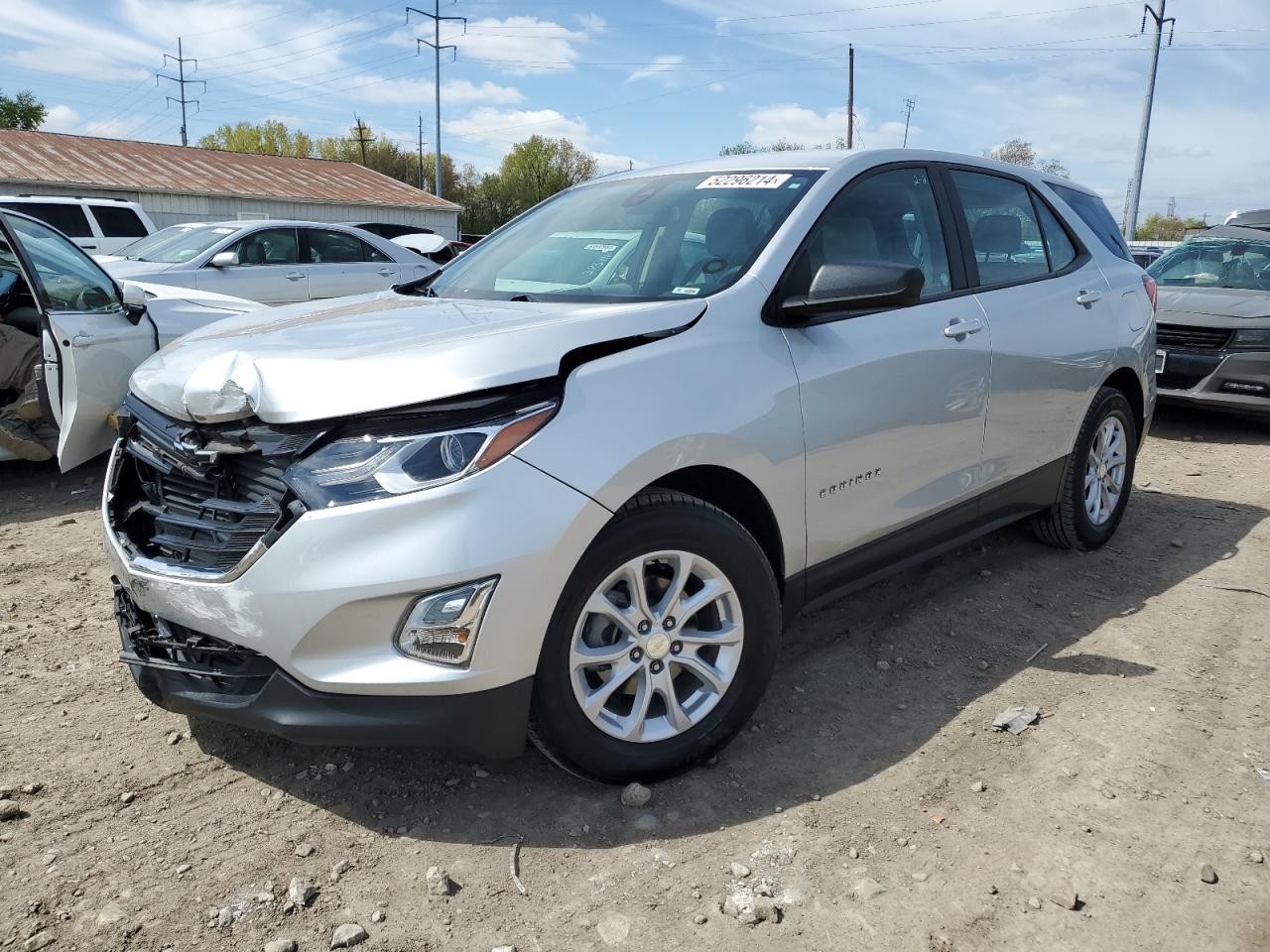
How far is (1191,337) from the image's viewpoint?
323 inches

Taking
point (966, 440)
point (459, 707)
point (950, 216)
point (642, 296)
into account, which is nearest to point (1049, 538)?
point (966, 440)

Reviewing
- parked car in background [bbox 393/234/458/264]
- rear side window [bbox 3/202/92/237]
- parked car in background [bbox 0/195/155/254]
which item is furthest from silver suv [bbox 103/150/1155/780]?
rear side window [bbox 3/202/92/237]

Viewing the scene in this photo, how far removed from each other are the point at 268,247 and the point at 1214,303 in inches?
366

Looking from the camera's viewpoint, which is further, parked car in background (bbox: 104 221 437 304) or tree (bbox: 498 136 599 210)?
tree (bbox: 498 136 599 210)

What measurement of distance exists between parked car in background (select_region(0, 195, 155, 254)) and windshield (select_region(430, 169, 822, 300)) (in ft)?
38.8

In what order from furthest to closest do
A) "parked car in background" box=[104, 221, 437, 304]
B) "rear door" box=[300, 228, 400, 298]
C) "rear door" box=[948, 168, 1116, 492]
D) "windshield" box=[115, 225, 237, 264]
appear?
1. "rear door" box=[300, 228, 400, 298]
2. "windshield" box=[115, 225, 237, 264]
3. "parked car in background" box=[104, 221, 437, 304]
4. "rear door" box=[948, 168, 1116, 492]

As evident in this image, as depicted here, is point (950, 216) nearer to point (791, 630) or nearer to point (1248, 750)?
point (791, 630)

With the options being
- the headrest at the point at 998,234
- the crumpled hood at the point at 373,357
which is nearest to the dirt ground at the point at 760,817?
the crumpled hood at the point at 373,357

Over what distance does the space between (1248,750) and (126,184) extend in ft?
105

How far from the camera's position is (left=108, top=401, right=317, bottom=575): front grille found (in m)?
2.42

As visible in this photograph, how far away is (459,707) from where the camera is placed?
237 cm

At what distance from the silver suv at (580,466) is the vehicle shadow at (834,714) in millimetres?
181

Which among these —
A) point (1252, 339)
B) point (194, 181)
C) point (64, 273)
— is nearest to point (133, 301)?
point (64, 273)

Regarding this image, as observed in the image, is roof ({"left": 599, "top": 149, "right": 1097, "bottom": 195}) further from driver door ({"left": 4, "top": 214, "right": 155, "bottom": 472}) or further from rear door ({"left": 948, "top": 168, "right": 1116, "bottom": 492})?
driver door ({"left": 4, "top": 214, "right": 155, "bottom": 472})
